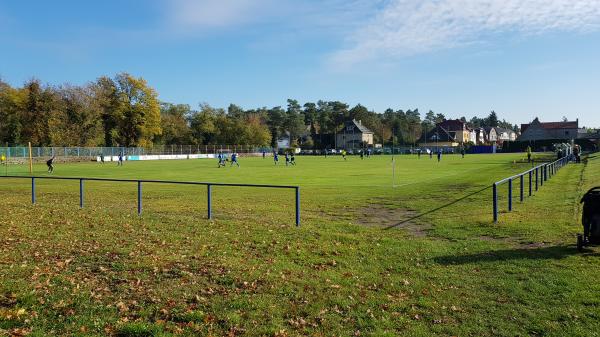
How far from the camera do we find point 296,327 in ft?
18.9

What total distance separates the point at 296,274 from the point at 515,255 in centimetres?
438

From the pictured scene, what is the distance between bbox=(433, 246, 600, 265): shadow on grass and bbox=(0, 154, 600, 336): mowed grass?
36 millimetres

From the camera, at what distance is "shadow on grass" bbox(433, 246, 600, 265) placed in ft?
29.0

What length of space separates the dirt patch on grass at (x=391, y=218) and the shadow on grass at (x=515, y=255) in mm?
2474

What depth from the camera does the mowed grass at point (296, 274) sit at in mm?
5844

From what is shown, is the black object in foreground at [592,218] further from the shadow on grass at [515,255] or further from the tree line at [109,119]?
the tree line at [109,119]

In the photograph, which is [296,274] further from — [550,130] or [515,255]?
[550,130]

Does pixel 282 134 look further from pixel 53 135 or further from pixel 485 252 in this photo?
pixel 485 252

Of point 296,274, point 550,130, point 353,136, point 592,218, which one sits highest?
point 550,130

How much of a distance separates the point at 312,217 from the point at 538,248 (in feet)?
22.3

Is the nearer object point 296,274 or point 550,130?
point 296,274

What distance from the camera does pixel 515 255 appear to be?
9.12m

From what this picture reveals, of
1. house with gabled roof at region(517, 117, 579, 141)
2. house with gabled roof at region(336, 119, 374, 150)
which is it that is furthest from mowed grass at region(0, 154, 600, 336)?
house with gabled roof at region(517, 117, 579, 141)

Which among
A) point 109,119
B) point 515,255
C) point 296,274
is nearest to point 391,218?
point 515,255
